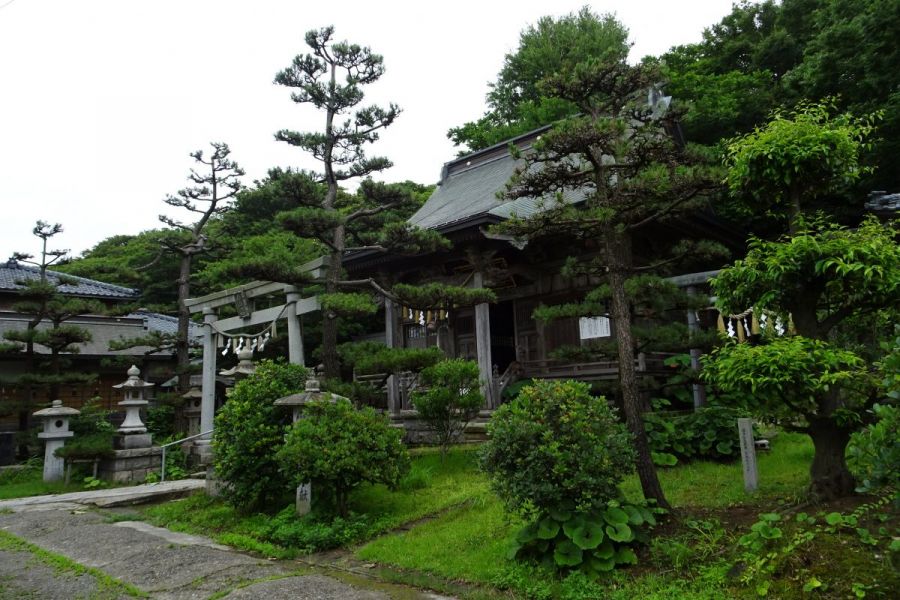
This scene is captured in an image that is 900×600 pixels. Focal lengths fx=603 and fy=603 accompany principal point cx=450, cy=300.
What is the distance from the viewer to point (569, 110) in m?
22.8

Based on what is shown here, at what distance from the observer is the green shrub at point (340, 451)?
6.78 m

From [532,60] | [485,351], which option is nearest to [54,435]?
[485,351]

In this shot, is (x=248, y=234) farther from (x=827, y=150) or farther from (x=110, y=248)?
(x=827, y=150)

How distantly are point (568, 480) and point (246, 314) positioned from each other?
998 centimetres

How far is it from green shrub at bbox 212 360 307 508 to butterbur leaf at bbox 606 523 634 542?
4299mm

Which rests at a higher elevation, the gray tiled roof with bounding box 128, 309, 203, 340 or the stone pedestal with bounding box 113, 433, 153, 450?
the gray tiled roof with bounding box 128, 309, 203, 340

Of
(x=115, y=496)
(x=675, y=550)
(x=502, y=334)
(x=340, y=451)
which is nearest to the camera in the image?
(x=675, y=550)

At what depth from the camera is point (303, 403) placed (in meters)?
7.62

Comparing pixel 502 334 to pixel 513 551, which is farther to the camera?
pixel 502 334

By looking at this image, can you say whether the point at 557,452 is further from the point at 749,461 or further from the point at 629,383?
the point at 749,461

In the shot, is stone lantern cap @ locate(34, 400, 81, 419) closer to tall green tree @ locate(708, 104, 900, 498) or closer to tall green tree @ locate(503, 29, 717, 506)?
tall green tree @ locate(503, 29, 717, 506)

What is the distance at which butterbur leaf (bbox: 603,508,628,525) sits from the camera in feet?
16.3

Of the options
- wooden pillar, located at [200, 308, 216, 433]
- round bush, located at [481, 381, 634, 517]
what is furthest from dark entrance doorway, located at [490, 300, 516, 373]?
round bush, located at [481, 381, 634, 517]

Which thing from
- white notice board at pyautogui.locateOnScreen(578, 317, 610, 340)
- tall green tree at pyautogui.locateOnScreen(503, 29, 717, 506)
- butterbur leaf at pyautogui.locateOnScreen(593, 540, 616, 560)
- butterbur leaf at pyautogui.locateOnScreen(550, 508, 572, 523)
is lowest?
butterbur leaf at pyautogui.locateOnScreen(593, 540, 616, 560)
